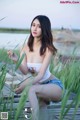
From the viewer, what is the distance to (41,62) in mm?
3152

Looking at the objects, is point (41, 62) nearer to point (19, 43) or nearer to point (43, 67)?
point (43, 67)

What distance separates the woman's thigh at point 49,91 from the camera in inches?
110

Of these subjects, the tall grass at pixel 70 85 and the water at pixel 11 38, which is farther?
the water at pixel 11 38

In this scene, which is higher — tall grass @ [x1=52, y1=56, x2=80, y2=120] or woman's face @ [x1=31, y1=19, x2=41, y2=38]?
woman's face @ [x1=31, y1=19, x2=41, y2=38]

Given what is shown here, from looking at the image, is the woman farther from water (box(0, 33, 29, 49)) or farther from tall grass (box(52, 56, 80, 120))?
water (box(0, 33, 29, 49))

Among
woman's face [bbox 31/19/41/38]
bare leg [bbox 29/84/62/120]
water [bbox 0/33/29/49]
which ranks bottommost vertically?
bare leg [bbox 29/84/62/120]

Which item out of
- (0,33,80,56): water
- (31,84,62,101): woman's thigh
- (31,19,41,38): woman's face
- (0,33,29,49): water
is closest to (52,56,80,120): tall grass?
(31,84,62,101): woman's thigh

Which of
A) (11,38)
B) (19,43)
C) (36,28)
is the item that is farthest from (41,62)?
(11,38)

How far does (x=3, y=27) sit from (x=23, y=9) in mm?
314

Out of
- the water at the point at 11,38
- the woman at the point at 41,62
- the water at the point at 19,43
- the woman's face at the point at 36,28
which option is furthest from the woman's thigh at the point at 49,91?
the water at the point at 11,38

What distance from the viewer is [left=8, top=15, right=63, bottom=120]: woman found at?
2.88 m

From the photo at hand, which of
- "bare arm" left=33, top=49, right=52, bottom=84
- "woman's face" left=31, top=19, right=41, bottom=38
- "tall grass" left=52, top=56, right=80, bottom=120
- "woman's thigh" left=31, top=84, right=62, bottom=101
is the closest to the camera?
"tall grass" left=52, top=56, right=80, bottom=120

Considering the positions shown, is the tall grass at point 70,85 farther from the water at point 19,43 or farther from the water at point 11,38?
the water at point 11,38

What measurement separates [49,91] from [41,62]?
1.08 feet
